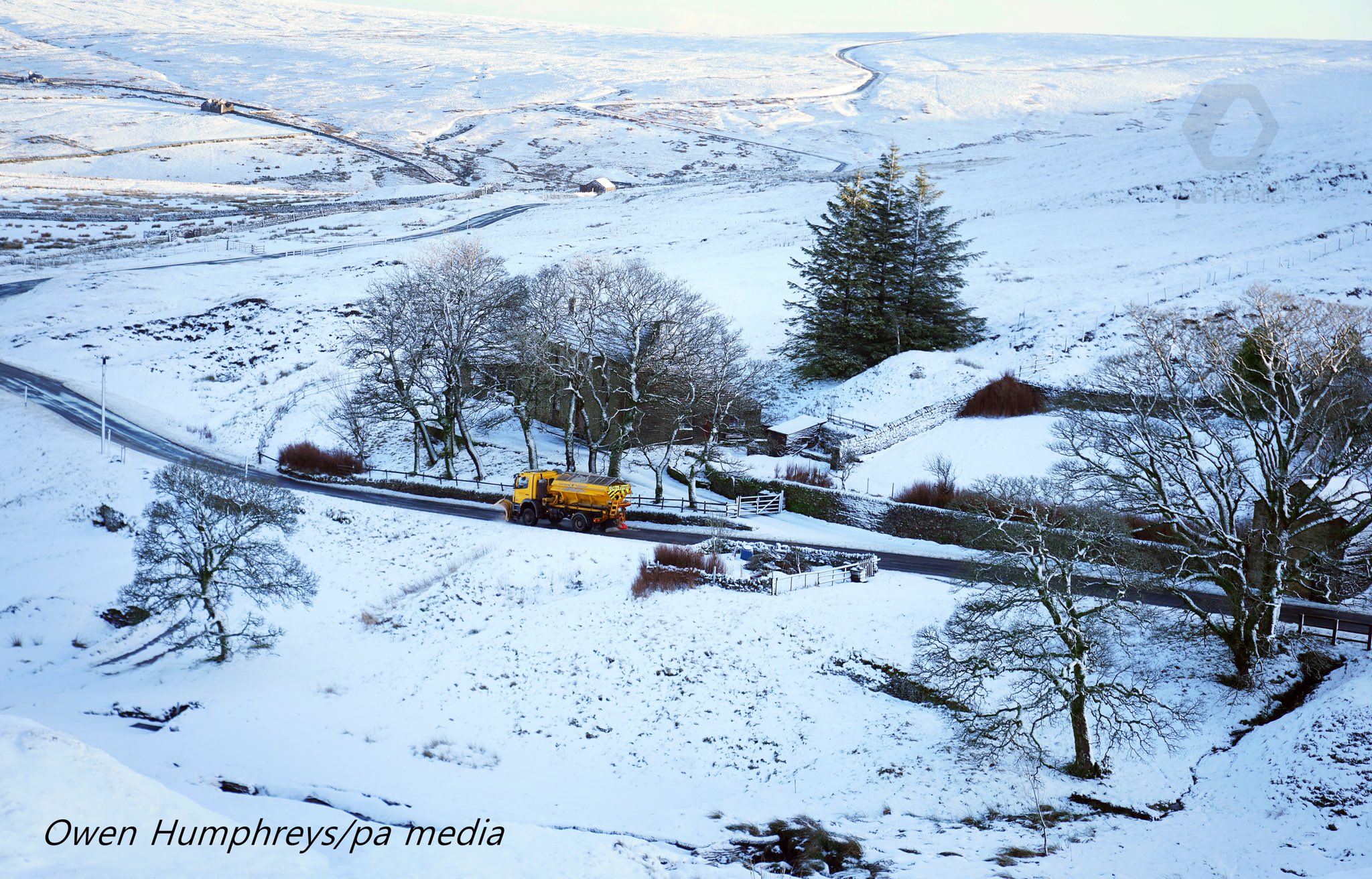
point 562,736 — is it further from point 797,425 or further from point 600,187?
point 600,187

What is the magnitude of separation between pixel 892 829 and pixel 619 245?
73.0 m

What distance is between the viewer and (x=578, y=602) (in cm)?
3225

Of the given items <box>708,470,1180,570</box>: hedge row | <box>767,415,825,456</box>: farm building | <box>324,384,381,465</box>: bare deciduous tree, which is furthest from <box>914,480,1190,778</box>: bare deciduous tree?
<box>324,384,381,465</box>: bare deciduous tree

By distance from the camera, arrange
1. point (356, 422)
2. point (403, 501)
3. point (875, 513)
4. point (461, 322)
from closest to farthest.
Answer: point (875, 513)
point (403, 501)
point (461, 322)
point (356, 422)

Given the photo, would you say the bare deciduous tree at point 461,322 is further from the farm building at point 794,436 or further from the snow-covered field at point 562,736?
the farm building at point 794,436

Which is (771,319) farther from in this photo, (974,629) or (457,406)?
(974,629)

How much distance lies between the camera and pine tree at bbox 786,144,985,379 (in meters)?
56.9

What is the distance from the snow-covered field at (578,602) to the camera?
63.1ft

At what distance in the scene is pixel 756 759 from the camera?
24.4m

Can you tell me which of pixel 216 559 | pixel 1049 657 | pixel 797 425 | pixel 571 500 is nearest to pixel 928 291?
pixel 797 425

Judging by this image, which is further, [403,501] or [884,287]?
[884,287]

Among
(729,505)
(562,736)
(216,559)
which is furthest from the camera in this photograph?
(729,505)

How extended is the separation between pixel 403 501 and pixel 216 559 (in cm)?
1324

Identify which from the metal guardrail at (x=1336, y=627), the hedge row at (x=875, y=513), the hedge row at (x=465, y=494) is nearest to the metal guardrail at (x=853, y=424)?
the hedge row at (x=875, y=513)
